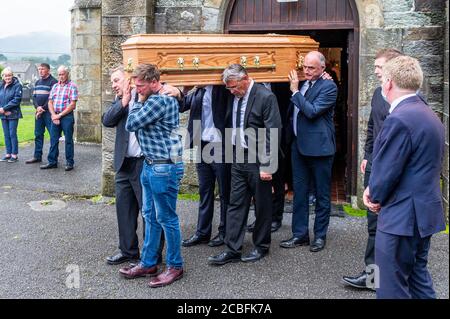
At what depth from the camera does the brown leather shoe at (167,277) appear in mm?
4691

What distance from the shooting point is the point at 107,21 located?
7.51m

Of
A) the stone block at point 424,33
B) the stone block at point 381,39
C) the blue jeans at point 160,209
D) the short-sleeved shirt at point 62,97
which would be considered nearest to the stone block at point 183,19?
the stone block at point 381,39

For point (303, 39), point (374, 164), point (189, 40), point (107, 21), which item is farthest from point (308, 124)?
point (107, 21)

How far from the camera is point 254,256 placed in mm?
5344

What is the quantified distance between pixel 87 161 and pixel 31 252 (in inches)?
209

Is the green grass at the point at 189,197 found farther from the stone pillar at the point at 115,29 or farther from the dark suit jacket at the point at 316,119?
the dark suit jacket at the point at 316,119

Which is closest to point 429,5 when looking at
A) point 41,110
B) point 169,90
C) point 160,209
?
point 169,90

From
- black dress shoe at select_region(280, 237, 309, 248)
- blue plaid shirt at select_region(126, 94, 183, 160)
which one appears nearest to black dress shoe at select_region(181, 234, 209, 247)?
black dress shoe at select_region(280, 237, 309, 248)

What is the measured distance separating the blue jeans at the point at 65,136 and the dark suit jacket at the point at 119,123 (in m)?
4.97

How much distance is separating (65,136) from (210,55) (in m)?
5.53

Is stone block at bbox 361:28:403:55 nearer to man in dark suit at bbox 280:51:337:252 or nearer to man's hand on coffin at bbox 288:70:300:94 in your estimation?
man in dark suit at bbox 280:51:337:252

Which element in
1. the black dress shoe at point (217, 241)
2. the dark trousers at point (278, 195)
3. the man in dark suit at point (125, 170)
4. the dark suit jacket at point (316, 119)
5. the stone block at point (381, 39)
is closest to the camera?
the man in dark suit at point (125, 170)

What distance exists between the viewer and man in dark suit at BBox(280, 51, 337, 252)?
5.53m
